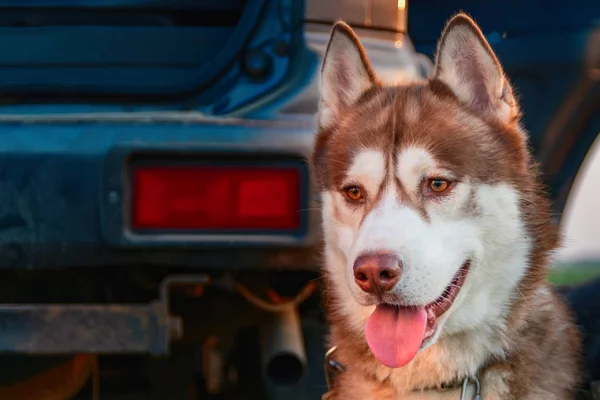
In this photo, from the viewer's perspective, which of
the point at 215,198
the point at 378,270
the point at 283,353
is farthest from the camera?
the point at 283,353

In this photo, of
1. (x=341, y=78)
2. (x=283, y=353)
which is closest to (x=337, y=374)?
(x=283, y=353)

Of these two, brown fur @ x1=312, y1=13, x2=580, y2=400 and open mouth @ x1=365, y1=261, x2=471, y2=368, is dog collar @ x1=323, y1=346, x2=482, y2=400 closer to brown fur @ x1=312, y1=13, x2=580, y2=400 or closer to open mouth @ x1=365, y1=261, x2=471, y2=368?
brown fur @ x1=312, y1=13, x2=580, y2=400

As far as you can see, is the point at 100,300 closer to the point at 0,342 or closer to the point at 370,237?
the point at 0,342

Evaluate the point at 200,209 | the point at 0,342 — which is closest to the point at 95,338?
the point at 0,342

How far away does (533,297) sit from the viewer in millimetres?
3193

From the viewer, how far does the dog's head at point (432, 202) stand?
292 cm

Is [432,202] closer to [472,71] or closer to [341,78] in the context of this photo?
[472,71]

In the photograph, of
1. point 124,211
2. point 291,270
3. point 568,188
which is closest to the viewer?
point 124,211

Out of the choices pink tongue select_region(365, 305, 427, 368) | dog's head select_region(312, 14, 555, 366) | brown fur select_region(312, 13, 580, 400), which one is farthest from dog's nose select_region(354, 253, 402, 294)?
brown fur select_region(312, 13, 580, 400)

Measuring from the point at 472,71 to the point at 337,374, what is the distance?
0.98m

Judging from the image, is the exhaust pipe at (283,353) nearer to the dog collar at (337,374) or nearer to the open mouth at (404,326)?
the dog collar at (337,374)

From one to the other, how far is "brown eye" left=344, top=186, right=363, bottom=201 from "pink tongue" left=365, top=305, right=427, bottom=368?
0.33m

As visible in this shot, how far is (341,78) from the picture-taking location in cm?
347

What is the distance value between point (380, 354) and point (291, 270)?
503mm
